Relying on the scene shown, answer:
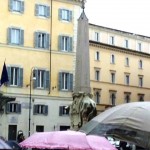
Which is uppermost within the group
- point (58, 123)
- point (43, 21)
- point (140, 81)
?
point (43, 21)

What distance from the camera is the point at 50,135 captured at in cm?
1162

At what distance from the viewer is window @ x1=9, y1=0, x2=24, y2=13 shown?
45.8 meters

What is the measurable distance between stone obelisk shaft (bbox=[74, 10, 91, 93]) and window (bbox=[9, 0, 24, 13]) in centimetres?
2252

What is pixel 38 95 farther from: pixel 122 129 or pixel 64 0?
pixel 122 129

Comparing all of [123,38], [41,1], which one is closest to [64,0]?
[41,1]

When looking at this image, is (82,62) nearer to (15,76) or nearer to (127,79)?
(15,76)

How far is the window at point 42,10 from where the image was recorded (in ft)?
156

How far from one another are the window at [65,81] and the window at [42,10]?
545 centimetres

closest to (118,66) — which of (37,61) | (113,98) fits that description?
(113,98)

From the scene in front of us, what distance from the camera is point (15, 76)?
4562 cm

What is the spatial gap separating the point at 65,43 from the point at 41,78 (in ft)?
13.6

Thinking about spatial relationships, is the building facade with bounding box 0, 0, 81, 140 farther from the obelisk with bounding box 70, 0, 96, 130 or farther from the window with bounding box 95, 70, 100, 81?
the obelisk with bounding box 70, 0, 96, 130

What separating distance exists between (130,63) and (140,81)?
3.36 meters

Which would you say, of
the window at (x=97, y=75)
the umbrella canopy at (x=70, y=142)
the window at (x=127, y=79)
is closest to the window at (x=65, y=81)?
the window at (x=97, y=75)
